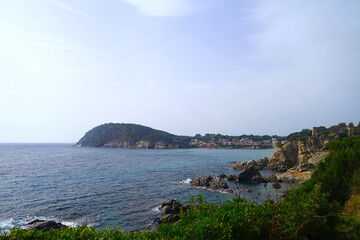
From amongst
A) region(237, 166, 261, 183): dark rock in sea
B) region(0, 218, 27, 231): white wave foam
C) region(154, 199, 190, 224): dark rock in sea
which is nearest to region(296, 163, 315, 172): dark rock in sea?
region(237, 166, 261, 183): dark rock in sea

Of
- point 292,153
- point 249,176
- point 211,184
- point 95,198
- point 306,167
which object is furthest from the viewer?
point 292,153

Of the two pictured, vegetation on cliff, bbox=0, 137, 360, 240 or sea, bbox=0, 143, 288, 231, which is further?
sea, bbox=0, 143, 288, 231

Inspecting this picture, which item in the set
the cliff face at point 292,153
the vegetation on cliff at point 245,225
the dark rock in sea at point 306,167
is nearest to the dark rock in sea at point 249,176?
the dark rock in sea at point 306,167

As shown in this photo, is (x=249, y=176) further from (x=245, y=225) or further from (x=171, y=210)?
(x=245, y=225)

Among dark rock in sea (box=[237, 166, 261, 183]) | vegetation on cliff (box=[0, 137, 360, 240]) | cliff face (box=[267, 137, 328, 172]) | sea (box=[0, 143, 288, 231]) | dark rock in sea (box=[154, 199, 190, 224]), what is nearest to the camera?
vegetation on cliff (box=[0, 137, 360, 240])

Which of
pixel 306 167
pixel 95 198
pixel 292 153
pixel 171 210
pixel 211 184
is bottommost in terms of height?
pixel 95 198

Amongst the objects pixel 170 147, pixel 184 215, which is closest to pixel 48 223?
pixel 184 215

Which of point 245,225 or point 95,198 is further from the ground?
point 245,225

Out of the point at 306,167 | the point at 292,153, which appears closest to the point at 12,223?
the point at 306,167

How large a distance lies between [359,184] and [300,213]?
1260cm

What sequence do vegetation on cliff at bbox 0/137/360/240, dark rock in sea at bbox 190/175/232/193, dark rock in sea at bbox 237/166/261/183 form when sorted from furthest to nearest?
1. dark rock in sea at bbox 237/166/261/183
2. dark rock in sea at bbox 190/175/232/193
3. vegetation on cliff at bbox 0/137/360/240

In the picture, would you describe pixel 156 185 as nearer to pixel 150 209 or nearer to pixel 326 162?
pixel 150 209

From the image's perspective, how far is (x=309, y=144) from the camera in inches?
2392

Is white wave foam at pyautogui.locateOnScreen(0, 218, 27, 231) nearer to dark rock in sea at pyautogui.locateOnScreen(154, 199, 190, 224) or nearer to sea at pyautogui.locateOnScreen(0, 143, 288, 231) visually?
sea at pyautogui.locateOnScreen(0, 143, 288, 231)
